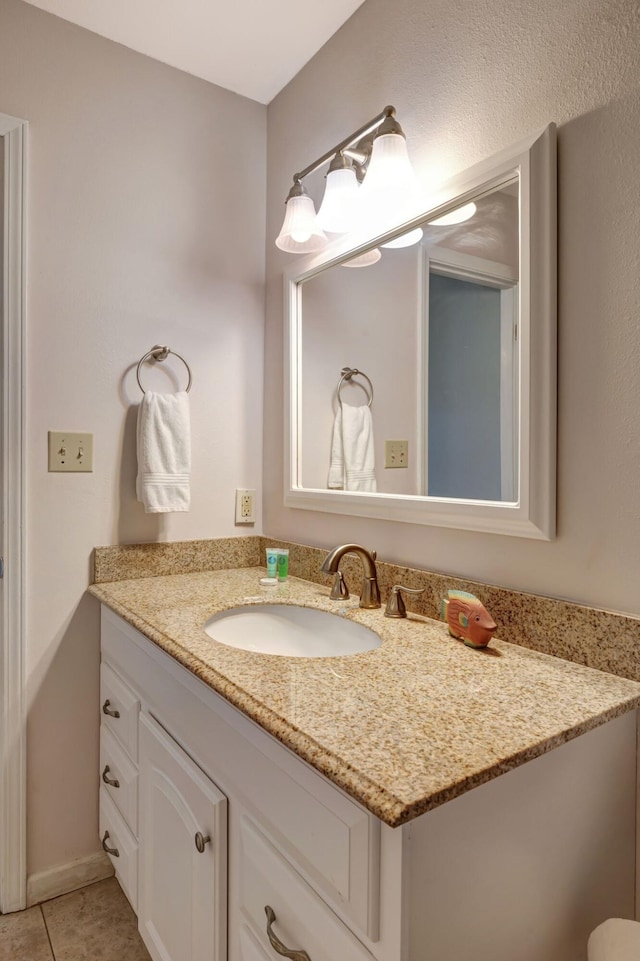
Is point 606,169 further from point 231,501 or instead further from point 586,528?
point 231,501

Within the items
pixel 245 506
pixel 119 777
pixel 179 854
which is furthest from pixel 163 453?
pixel 179 854

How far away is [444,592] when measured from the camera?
3.73 feet

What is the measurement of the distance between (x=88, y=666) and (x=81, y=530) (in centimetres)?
37

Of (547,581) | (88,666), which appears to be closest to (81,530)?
(88,666)

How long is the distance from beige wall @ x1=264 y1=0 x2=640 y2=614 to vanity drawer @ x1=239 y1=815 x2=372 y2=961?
587 mm

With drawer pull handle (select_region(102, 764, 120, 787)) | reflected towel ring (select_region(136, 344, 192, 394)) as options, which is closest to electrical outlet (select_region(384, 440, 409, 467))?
reflected towel ring (select_region(136, 344, 192, 394))

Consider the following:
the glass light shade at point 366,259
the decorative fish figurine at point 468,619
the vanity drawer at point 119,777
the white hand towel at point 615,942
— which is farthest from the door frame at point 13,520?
the white hand towel at point 615,942

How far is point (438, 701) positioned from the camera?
744 millimetres

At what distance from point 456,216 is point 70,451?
43.0 inches

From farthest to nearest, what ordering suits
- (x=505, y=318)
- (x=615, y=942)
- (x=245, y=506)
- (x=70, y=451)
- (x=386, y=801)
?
1. (x=245, y=506)
2. (x=70, y=451)
3. (x=505, y=318)
4. (x=615, y=942)
5. (x=386, y=801)

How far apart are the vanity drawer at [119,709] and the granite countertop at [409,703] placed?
10.6 inches

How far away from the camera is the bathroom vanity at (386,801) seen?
58 cm

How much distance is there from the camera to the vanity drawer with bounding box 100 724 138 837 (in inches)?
48.7

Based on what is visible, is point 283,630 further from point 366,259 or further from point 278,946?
point 366,259
